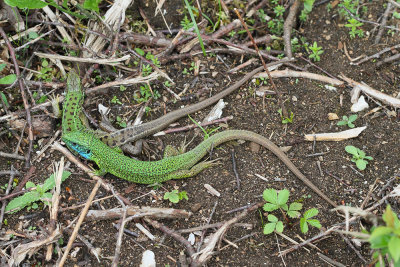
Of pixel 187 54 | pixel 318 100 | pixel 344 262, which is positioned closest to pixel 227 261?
pixel 344 262

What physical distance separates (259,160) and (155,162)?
1.31 metres

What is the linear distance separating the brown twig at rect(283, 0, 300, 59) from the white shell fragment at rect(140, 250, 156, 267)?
3.34m

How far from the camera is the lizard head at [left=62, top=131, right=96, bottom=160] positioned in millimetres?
5000

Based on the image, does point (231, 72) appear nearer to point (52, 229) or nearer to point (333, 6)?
point (333, 6)

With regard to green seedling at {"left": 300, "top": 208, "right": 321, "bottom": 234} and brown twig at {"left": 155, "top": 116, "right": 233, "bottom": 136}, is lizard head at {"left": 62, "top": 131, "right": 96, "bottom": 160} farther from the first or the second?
green seedling at {"left": 300, "top": 208, "right": 321, "bottom": 234}

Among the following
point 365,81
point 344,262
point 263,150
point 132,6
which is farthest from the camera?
point 132,6

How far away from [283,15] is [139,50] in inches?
91.4

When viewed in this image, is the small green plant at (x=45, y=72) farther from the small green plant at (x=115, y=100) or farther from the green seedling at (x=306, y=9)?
the green seedling at (x=306, y=9)

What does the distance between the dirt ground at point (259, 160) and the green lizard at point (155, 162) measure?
0.13 metres

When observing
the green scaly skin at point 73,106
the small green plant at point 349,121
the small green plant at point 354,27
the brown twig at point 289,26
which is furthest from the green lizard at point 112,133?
the small green plant at point 354,27

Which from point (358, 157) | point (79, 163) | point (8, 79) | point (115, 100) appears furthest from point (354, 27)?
point (8, 79)

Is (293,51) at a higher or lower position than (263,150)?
higher

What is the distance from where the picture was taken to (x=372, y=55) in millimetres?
5695

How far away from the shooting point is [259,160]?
5.02 metres
